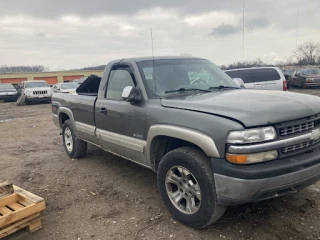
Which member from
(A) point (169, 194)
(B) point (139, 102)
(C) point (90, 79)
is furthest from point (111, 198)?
(C) point (90, 79)

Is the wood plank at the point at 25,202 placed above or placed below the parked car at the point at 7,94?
below

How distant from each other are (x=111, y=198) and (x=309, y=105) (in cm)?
277

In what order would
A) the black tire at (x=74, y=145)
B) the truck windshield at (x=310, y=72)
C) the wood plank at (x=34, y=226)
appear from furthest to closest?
the truck windshield at (x=310, y=72), the black tire at (x=74, y=145), the wood plank at (x=34, y=226)

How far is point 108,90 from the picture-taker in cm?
477

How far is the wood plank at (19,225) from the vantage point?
3121 mm

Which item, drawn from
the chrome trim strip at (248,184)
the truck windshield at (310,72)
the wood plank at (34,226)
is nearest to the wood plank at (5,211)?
the wood plank at (34,226)

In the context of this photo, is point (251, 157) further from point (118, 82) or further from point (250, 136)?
point (118, 82)

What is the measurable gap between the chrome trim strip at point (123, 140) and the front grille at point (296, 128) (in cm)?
165

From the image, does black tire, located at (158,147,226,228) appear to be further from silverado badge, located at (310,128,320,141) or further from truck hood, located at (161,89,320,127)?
silverado badge, located at (310,128,320,141)

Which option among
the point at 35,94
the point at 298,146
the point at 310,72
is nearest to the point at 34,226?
the point at 298,146

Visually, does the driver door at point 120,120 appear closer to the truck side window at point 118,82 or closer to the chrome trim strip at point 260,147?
the truck side window at point 118,82

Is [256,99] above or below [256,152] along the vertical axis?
above

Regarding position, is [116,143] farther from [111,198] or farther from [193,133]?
[193,133]

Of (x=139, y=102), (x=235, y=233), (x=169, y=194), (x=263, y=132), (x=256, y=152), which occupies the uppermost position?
(x=139, y=102)
